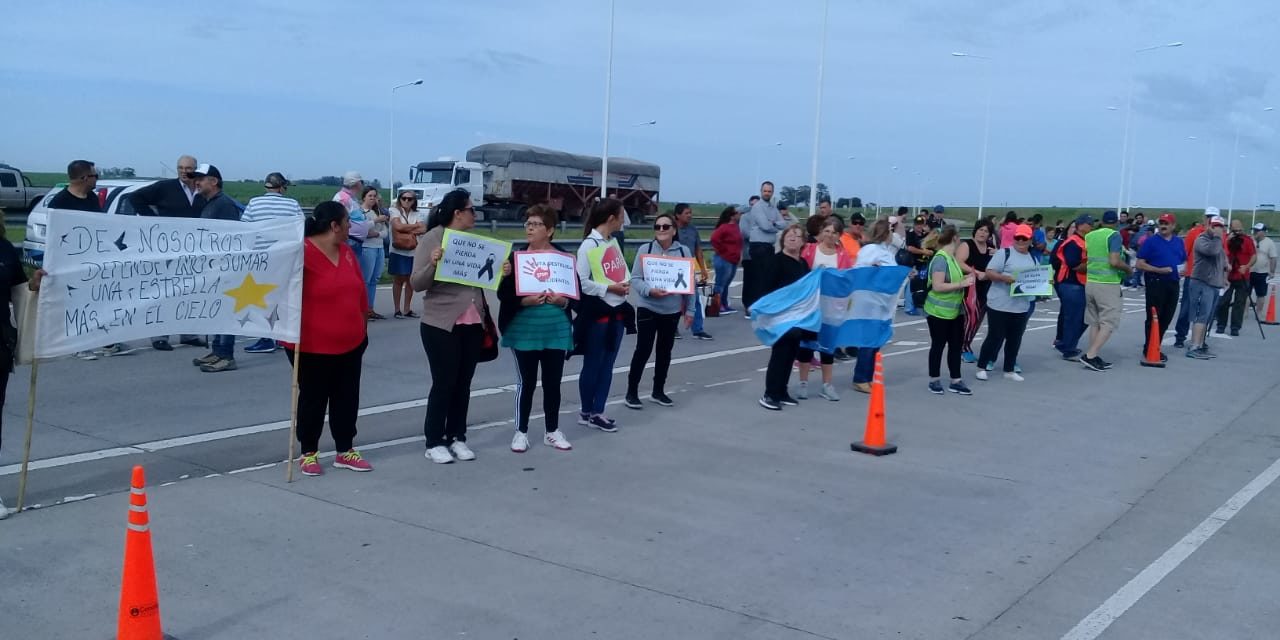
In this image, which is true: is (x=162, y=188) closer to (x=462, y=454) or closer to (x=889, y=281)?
(x=462, y=454)

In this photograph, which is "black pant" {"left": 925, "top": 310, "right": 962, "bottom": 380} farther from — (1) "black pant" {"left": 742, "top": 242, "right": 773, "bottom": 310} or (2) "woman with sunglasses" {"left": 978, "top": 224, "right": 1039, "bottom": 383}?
(1) "black pant" {"left": 742, "top": 242, "right": 773, "bottom": 310}

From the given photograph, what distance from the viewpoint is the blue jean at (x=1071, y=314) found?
13547mm

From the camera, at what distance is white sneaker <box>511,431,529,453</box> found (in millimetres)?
7992

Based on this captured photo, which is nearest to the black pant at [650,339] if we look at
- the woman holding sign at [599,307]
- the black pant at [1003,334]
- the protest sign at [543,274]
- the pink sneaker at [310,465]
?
the woman holding sign at [599,307]

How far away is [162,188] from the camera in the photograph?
11461 mm

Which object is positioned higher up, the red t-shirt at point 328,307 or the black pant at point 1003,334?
the red t-shirt at point 328,307

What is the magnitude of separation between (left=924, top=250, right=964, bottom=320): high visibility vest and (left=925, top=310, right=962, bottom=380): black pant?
7 cm

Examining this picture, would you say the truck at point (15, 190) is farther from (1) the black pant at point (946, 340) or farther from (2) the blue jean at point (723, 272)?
(1) the black pant at point (946, 340)

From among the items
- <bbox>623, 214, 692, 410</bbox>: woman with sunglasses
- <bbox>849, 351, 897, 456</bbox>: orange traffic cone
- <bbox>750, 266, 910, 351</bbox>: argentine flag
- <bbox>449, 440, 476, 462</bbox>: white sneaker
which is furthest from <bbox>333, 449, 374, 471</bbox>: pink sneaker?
<bbox>750, 266, 910, 351</bbox>: argentine flag

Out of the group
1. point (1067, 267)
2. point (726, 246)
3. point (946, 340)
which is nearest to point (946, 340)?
point (946, 340)

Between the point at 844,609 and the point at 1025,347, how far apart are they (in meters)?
11.2

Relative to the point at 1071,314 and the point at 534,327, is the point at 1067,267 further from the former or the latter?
the point at 534,327

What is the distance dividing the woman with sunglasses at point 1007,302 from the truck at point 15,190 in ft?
118

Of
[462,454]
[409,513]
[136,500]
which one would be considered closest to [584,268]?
[462,454]
